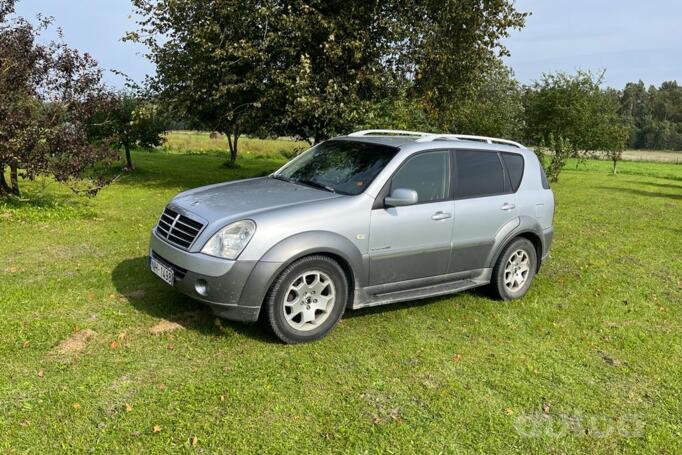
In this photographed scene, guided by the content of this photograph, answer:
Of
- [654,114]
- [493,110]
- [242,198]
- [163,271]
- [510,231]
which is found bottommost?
[163,271]

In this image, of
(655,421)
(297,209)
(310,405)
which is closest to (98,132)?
(297,209)

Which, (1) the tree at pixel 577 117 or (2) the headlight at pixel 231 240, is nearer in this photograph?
(2) the headlight at pixel 231 240

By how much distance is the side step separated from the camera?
4793 millimetres

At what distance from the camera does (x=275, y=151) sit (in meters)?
36.5

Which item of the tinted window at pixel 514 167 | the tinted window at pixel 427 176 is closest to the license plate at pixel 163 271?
the tinted window at pixel 427 176

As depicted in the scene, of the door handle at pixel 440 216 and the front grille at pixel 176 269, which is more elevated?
the door handle at pixel 440 216

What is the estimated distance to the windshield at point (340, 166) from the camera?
5.00m

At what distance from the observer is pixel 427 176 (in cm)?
520

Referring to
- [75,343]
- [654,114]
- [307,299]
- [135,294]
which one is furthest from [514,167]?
[654,114]

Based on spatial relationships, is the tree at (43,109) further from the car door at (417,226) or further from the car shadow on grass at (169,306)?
the car door at (417,226)

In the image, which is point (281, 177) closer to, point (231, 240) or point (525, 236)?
point (231, 240)

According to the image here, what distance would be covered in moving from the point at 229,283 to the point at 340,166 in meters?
1.80

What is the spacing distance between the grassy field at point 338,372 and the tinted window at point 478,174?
4.14 ft

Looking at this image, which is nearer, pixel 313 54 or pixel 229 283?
pixel 229 283
